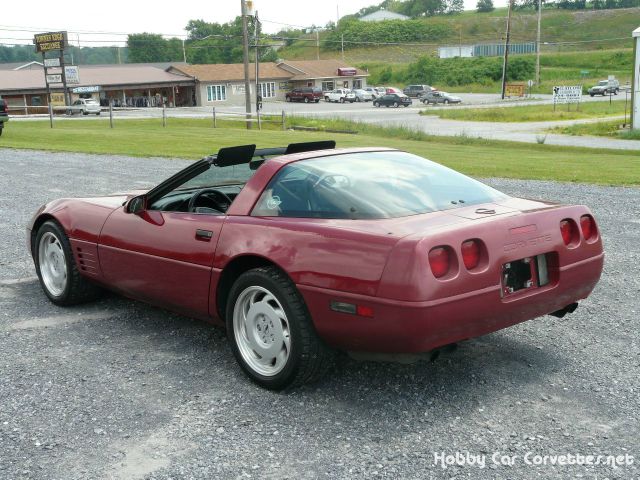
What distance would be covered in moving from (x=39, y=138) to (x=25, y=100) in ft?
136

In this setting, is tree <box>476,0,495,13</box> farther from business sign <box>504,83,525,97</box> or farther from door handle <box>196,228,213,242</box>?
door handle <box>196,228,213,242</box>

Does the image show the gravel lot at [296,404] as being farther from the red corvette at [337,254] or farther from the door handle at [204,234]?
the door handle at [204,234]

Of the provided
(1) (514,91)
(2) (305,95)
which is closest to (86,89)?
(2) (305,95)

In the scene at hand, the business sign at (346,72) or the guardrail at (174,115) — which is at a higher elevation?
the business sign at (346,72)

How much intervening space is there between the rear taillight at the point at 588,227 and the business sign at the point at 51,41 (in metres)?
51.0

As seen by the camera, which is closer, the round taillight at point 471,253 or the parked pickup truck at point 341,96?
the round taillight at point 471,253

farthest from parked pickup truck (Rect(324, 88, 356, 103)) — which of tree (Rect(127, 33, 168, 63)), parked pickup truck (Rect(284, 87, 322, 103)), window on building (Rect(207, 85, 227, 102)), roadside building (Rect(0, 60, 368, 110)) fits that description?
tree (Rect(127, 33, 168, 63))

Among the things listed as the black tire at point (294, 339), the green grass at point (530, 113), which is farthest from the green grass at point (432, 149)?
the green grass at point (530, 113)

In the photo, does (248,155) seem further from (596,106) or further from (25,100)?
(25,100)

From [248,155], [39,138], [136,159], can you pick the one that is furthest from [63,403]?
[39,138]

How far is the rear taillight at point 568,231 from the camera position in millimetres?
4336

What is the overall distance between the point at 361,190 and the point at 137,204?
173 cm

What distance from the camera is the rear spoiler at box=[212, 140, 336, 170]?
15.8 feet

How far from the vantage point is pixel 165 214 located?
497cm
